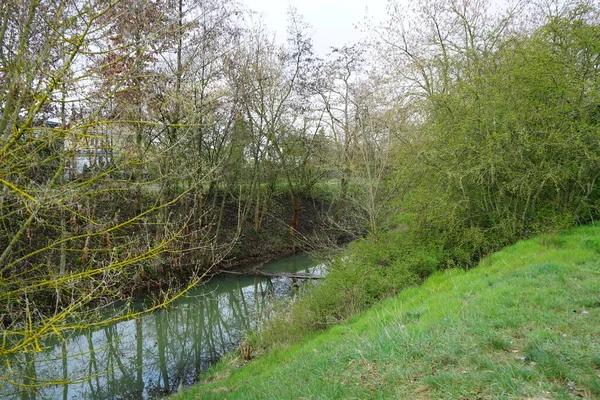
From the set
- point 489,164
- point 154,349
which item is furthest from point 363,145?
point 154,349

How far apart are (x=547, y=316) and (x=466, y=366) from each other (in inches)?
64.9

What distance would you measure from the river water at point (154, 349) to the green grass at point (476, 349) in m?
2.07

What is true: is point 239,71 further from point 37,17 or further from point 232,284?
point 37,17

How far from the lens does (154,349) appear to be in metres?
10.2

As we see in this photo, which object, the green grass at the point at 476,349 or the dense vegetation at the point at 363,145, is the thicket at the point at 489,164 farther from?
the green grass at the point at 476,349

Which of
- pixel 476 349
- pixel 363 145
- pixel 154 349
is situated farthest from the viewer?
pixel 363 145

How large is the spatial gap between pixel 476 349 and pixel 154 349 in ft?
28.9

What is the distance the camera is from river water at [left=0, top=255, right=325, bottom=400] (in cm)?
805

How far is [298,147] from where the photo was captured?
73.7ft

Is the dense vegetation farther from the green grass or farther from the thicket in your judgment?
the green grass

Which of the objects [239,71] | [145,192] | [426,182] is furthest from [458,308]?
[239,71]

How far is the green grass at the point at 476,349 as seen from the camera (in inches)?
128

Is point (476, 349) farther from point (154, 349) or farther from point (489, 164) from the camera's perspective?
point (154, 349)

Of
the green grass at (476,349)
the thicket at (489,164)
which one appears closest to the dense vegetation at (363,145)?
the thicket at (489,164)
